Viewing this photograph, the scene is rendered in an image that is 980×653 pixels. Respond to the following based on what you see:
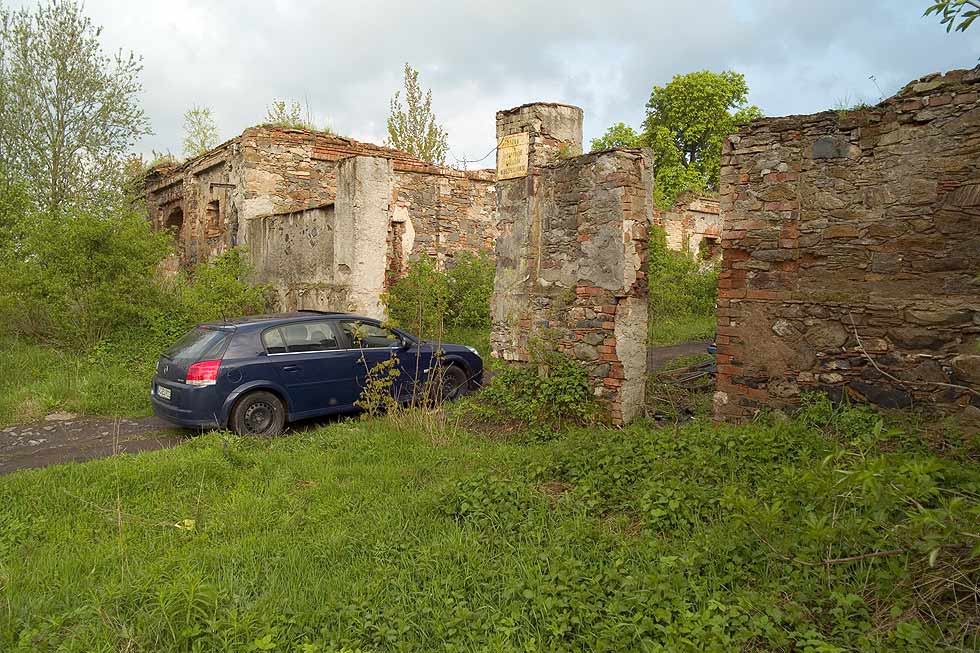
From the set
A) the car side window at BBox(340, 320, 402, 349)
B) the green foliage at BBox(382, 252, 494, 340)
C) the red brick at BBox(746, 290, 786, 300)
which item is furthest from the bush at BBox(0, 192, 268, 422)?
the red brick at BBox(746, 290, 786, 300)

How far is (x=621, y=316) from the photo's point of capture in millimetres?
6820

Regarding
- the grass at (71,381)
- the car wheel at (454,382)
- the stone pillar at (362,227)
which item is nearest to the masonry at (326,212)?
the stone pillar at (362,227)

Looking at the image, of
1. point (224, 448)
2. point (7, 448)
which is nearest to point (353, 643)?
point (224, 448)

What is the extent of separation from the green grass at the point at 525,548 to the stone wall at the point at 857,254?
1.59 feet

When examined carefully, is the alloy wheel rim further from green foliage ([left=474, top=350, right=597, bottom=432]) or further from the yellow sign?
the yellow sign

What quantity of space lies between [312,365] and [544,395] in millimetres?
2952

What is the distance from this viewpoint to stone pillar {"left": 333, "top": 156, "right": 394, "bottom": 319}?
37.5 ft

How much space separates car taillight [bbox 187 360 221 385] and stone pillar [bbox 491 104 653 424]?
3433 mm

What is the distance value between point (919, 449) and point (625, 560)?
261 cm

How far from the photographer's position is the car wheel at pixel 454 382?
8945 mm

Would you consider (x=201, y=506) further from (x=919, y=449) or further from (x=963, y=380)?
(x=963, y=380)

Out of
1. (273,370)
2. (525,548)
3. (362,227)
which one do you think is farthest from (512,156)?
(525,548)

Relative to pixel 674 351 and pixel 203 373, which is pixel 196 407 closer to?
pixel 203 373

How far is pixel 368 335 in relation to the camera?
840cm
